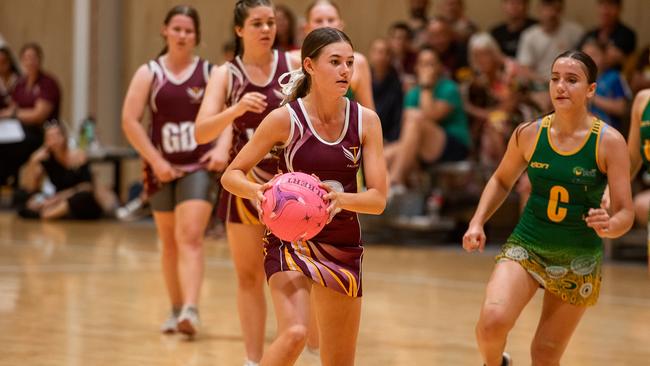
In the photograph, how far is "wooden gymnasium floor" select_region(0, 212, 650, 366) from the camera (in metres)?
6.11

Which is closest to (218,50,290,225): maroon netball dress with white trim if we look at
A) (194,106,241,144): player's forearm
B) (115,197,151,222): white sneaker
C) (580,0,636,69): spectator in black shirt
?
(194,106,241,144): player's forearm

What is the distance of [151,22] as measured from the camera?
57.0 feet

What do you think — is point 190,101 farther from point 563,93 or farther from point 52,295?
point 563,93

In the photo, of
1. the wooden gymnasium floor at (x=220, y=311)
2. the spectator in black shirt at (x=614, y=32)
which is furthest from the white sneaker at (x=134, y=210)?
the spectator in black shirt at (x=614, y=32)

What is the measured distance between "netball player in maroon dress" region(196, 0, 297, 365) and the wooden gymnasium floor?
0.40m

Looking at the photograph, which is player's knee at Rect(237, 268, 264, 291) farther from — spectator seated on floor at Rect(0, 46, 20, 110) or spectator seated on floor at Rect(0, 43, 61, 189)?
spectator seated on floor at Rect(0, 46, 20, 110)

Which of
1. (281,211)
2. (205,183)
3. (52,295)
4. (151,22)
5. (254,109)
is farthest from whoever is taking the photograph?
(151,22)

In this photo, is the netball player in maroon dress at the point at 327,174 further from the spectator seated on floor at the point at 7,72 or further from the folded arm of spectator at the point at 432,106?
the spectator seated on floor at the point at 7,72

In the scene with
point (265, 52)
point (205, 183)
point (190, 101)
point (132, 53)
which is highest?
point (265, 52)

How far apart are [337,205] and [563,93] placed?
118 centimetres

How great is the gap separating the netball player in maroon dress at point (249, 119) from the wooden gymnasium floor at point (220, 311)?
40 centimetres

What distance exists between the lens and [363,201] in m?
4.18

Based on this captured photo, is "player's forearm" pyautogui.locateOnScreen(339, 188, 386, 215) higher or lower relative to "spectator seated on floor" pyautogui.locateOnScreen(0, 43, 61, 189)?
higher

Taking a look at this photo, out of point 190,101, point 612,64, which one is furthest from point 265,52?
point 612,64
